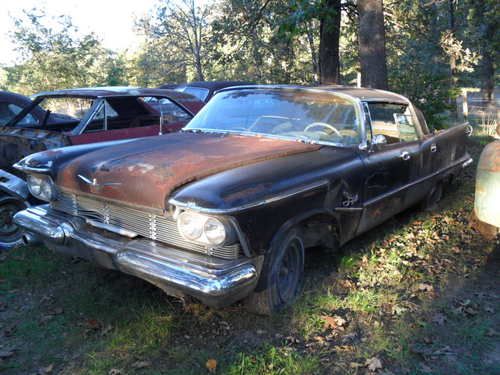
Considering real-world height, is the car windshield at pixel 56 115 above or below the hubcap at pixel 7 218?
above

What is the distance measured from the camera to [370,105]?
4355mm

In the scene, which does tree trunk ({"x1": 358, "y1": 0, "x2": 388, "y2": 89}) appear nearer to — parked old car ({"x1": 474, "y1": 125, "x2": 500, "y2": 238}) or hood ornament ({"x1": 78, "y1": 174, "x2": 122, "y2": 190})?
parked old car ({"x1": 474, "y1": 125, "x2": 500, "y2": 238})

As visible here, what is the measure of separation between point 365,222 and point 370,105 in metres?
1.15

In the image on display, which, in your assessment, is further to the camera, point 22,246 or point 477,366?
point 22,246

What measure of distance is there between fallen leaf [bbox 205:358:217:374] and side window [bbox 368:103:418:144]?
2.48m

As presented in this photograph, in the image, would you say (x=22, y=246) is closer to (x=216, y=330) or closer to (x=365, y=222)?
(x=216, y=330)

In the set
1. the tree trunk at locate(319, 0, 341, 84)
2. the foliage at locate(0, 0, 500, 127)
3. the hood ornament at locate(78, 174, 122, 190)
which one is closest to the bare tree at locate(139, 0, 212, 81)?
the foliage at locate(0, 0, 500, 127)

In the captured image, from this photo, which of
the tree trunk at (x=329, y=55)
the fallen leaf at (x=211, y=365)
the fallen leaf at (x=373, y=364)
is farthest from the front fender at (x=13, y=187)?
the tree trunk at (x=329, y=55)

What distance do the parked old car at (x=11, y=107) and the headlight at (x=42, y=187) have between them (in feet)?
10.9

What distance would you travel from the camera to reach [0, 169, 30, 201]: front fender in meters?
4.51

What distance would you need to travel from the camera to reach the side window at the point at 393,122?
4.40 m

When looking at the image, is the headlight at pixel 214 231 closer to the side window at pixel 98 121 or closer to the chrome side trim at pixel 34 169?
the chrome side trim at pixel 34 169

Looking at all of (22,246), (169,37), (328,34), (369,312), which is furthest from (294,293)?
(169,37)

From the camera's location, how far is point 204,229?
2.73 metres
